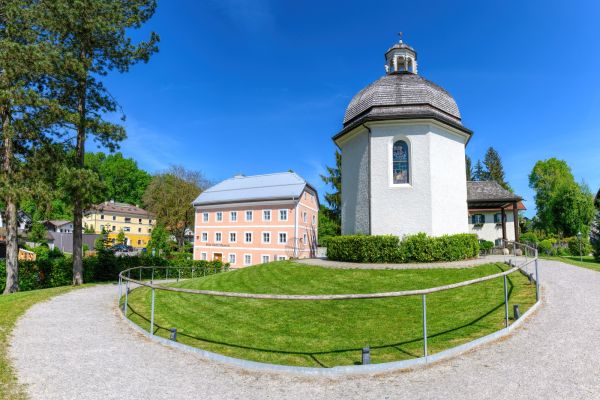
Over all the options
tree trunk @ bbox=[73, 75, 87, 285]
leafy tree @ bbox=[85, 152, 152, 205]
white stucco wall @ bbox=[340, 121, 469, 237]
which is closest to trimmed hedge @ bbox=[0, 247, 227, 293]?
tree trunk @ bbox=[73, 75, 87, 285]

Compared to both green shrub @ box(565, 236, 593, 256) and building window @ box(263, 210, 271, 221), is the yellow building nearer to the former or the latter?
building window @ box(263, 210, 271, 221)

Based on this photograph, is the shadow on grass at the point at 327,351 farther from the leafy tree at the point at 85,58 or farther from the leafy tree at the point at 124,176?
the leafy tree at the point at 124,176

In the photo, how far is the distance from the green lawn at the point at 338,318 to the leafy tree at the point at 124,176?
76.3 m

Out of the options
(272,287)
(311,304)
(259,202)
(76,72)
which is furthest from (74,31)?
(259,202)

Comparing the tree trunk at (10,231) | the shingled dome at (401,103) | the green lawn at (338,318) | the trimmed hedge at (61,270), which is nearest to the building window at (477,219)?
the shingled dome at (401,103)

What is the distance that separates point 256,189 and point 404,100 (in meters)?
23.9

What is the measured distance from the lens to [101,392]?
4.00 metres

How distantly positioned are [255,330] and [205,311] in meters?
2.35

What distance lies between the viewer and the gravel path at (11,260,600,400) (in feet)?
12.7

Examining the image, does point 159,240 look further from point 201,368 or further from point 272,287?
point 201,368

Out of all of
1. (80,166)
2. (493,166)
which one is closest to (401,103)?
(80,166)

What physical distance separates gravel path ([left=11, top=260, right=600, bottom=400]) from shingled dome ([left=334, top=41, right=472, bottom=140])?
39.0 ft

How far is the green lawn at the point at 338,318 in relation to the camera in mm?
5586

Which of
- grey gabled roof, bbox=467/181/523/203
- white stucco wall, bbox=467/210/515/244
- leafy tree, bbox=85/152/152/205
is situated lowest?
white stucco wall, bbox=467/210/515/244
